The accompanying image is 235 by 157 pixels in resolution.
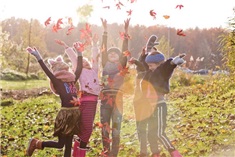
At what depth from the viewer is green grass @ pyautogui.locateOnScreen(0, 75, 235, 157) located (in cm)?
746

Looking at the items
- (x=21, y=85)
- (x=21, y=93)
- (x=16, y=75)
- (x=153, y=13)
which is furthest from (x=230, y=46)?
(x=16, y=75)

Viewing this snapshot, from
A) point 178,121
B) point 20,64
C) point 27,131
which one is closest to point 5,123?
point 27,131

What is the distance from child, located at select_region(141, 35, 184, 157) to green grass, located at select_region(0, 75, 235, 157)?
0.64 meters

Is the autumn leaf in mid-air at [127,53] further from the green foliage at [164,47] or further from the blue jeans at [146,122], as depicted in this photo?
the green foliage at [164,47]

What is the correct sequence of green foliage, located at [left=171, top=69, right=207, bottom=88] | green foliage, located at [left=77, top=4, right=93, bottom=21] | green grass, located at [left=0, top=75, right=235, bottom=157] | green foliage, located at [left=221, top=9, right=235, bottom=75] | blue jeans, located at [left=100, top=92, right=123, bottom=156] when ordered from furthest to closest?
green foliage, located at [left=171, top=69, right=207, bottom=88], green foliage, located at [left=221, top=9, right=235, bottom=75], green grass, located at [left=0, top=75, right=235, bottom=157], green foliage, located at [left=77, top=4, right=93, bottom=21], blue jeans, located at [left=100, top=92, right=123, bottom=156]

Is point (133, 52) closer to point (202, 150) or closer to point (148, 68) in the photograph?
point (148, 68)

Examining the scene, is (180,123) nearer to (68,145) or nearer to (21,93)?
(68,145)

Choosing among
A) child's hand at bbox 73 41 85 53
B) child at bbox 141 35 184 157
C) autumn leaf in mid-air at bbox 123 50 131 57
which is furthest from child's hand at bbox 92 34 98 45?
child at bbox 141 35 184 157

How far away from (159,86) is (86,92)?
0.90m

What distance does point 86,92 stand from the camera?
6316mm

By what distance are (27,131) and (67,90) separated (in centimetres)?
304

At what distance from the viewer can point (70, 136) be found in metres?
6.25

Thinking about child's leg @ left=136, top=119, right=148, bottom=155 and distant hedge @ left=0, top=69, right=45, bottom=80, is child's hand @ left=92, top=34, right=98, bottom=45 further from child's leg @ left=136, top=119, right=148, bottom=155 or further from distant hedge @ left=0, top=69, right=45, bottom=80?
distant hedge @ left=0, top=69, right=45, bottom=80

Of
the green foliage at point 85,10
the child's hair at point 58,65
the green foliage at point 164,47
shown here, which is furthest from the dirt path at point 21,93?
the child's hair at point 58,65
